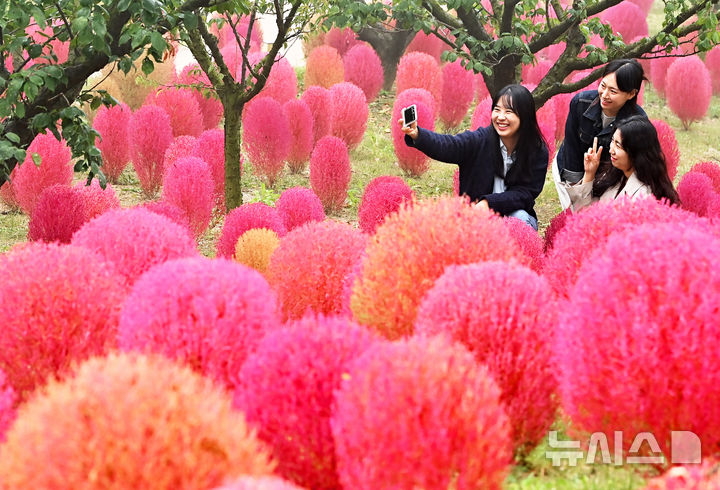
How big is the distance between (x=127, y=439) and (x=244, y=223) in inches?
197

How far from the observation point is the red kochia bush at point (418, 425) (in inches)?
88.4

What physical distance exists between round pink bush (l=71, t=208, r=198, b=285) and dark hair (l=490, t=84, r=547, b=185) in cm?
Result: 329

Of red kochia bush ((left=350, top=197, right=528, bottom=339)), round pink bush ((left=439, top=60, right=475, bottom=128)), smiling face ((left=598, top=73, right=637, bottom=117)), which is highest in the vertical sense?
round pink bush ((left=439, top=60, right=475, bottom=128))

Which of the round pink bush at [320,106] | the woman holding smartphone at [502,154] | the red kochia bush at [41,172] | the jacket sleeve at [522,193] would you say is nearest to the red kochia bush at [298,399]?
the woman holding smartphone at [502,154]

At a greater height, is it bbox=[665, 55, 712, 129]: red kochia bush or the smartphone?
bbox=[665, 55, 712, 129]: red kochia bush

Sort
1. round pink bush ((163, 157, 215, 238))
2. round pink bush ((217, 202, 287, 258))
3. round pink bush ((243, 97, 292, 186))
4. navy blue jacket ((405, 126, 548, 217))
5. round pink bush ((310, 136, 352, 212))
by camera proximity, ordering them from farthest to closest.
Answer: round pink bush ((243, 97, 292, 186)), round pink bush ((310, 136, 352, 212)), round pink bush ((163, 157, 215, 238)), round pink bush ((217, 202, 287, 258)), navy blue jacket ((405, 126, 548, 217))

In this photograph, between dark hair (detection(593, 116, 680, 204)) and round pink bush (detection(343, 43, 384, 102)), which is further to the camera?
round pink bush (detection(343, 43, 384, 102))

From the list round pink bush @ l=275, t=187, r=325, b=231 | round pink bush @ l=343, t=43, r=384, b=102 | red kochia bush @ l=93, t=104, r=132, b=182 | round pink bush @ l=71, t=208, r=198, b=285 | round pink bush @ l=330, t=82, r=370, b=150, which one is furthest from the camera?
round pink bush @ l=343, t=43, r=384, b=102

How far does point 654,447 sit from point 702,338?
1.47 feet

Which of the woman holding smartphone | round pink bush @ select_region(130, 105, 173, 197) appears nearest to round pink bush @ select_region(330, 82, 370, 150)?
round pink bush @ select_region(130, 105, 173, 197)

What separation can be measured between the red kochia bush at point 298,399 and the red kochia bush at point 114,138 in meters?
8.10

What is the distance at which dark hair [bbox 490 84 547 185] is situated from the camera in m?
6.20

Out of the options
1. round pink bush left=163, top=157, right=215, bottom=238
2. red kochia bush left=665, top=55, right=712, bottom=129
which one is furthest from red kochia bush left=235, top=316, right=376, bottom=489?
red kochia bush left=665, top=55, right=712, bottom=129

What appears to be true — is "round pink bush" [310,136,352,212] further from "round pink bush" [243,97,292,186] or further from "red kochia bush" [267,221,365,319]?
"red kochia bush" [267,221,365,319]
